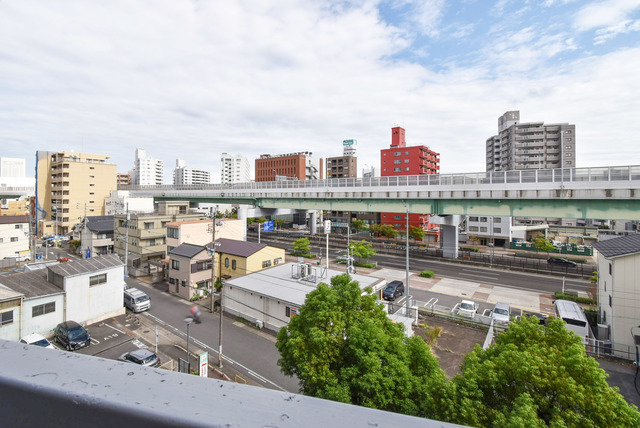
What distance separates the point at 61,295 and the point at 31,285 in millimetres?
1752

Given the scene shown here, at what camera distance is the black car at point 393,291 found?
21438 millimetres

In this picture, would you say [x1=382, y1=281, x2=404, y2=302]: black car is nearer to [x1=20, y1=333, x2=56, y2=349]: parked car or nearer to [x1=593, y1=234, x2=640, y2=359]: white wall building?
Answer: [x1=593, y1=234, x2=640, y2=359]: white wall building

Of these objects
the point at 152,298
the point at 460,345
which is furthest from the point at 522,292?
the point at 152,298

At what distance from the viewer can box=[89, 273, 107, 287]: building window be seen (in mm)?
17337

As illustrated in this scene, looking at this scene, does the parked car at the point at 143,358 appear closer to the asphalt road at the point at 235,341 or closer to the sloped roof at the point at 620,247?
the asphalt road at the point at 235,341

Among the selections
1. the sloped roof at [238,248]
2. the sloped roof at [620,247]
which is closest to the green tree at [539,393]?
the sloped roof at [620,247]

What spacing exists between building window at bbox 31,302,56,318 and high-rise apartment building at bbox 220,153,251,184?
317 ft

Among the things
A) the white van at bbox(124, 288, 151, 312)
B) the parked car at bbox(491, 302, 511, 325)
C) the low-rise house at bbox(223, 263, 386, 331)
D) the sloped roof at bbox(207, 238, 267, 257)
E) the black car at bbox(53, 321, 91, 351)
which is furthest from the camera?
the sloped roof at bbox(207, 238, 267, 257)

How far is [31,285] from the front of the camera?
53.4 ft

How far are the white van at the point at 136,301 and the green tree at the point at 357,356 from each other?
45.8ft

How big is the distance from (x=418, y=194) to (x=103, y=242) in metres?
33.0

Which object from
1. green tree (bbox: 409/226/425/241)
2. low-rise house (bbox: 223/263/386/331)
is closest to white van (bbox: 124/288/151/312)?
low-rise house (bbox: 223/263/386/331)

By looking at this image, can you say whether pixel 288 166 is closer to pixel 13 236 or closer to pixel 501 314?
pixel 13 236

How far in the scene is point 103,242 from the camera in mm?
33000
